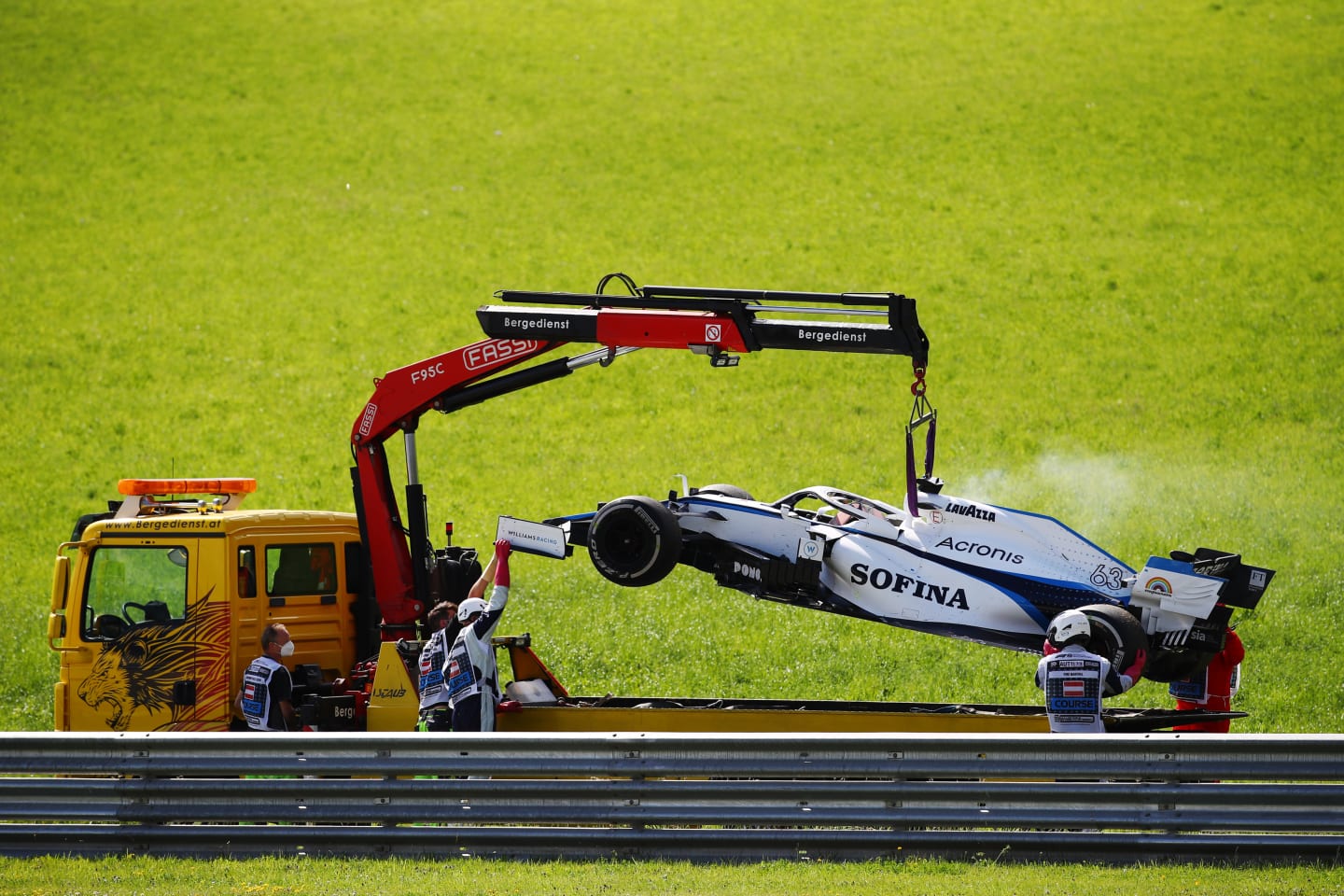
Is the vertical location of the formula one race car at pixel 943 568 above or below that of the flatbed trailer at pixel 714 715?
above

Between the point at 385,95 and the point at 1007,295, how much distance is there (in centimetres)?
2088

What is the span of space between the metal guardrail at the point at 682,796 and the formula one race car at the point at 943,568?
5.33 feet

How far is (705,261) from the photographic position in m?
33.2

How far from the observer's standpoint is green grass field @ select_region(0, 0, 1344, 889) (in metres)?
20.9

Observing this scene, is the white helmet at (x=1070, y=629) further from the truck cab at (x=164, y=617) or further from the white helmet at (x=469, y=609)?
the truck cab at (x=164, y=617)

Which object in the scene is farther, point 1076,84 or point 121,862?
point 1076,84

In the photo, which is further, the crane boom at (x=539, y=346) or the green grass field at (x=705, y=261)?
the green grass field at (x=705, y=261)

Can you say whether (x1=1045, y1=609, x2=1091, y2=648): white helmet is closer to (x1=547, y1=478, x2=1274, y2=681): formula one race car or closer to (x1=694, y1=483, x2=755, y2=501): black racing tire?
(x1=547, y1=478, x2=1274, y2=681): formula one race car

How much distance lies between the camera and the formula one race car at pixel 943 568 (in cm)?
979

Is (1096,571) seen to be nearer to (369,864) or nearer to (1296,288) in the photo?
(369,864)

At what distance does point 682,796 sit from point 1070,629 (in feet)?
9.24

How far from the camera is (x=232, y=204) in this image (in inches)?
1470

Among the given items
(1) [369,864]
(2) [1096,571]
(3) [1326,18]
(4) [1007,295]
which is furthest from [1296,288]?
(1) [369,864]

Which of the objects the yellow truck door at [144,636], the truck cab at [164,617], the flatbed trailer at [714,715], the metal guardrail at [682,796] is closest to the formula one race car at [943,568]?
the flatbed trailer at [714,715]
